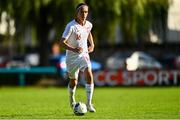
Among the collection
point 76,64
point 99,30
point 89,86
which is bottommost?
point 89,86

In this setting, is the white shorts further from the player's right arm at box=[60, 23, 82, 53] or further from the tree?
the tree

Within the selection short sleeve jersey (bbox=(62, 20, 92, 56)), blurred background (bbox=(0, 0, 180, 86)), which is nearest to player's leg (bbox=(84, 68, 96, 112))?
short sleeve jersey (bbox=(62, 20, 92, 56))

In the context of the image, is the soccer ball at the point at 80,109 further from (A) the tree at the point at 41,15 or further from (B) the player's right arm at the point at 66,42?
(A) the tree at the point at 41,15

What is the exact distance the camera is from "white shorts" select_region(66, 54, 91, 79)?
1423cm

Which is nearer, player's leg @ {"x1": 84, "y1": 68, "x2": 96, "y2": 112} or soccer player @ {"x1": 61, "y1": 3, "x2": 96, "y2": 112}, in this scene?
soccer player @ {"x1": 61, "y1": 3, "x2": 96, "y2": 112}

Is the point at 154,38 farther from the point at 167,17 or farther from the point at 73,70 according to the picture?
the point at 73,70

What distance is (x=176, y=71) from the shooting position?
31.6 m

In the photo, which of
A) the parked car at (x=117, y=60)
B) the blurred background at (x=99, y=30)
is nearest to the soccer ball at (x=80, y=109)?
the blurred background at (x=99, y=30)

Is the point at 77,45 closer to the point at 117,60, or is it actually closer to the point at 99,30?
the point at 99,30

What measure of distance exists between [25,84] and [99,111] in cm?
2058

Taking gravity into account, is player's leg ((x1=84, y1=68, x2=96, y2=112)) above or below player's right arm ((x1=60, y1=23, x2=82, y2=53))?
below

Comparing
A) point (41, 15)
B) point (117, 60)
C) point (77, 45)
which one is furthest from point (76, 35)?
point (117, 60)

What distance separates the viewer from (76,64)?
1427 centimetres

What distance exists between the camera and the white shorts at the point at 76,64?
14.2 m
